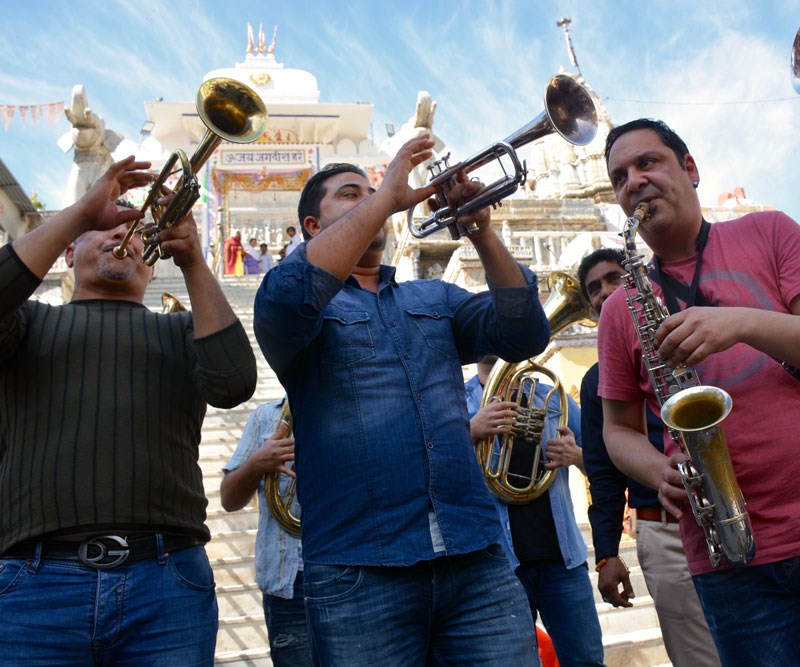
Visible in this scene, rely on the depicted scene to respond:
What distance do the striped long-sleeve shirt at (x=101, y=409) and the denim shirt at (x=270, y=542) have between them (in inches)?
46.7

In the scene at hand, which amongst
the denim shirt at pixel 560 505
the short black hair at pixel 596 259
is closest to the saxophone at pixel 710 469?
the denim shirt at pixel 560 505

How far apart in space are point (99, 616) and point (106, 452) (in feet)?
1.57

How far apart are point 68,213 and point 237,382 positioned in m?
0.74

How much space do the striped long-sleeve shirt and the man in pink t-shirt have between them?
1308mm

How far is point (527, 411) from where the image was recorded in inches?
157

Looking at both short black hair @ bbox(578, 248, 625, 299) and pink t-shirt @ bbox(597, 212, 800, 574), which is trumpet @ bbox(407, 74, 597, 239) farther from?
short black hair @ bbox(578, 248, 625, 299)

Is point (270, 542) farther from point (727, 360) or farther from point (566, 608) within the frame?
point (727, 360)

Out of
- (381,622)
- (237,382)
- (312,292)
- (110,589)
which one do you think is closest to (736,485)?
(381,622)

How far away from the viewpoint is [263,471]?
3561 millimetres

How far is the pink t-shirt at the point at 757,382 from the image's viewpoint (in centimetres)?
194

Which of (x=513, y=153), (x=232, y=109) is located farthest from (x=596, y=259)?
(x=232, y=109)

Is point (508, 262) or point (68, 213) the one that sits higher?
point (68, 213)

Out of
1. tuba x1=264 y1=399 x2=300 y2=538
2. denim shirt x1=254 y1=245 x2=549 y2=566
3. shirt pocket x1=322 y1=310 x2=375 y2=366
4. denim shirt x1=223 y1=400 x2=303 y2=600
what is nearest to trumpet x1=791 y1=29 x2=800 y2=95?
denim shirt x1=254 y1=245 x2=549 y2=566

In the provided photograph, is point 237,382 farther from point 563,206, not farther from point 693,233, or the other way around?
point 563,206
